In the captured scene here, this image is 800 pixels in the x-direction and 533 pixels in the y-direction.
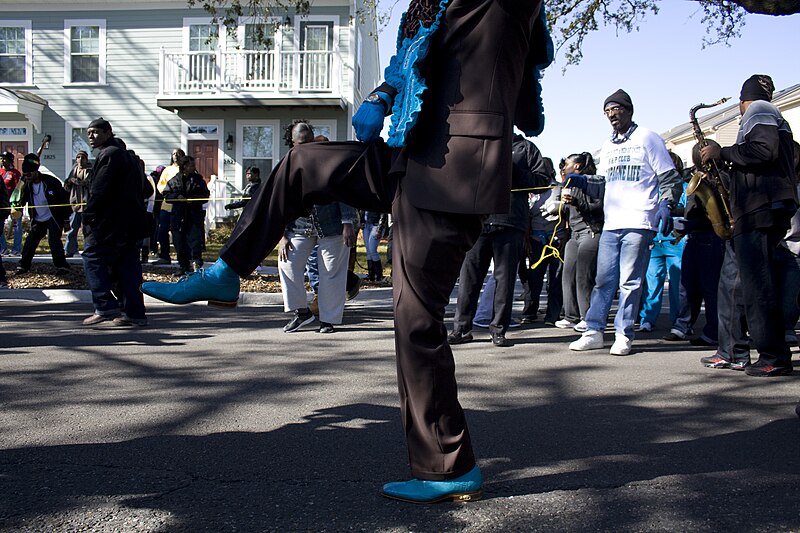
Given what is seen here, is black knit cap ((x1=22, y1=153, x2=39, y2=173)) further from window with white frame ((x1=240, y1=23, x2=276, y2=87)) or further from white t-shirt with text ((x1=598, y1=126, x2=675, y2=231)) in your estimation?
window with white frame ((x1=240, y1=23, x2=276, y2=87))

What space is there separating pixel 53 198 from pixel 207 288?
1136 centimetres

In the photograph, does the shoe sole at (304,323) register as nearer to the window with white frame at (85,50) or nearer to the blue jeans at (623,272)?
the blue jeans at (623,272)

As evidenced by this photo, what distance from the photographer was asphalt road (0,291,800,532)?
300cm

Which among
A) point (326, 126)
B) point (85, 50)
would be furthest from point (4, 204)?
point (85, 50)

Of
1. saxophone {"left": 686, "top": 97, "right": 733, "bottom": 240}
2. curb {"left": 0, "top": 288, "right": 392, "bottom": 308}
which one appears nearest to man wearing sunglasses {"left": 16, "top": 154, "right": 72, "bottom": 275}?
curb {"left": 0, "top": 288, "right": 392, "bottom": 308}

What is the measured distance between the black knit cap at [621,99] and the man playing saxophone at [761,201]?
1.33m

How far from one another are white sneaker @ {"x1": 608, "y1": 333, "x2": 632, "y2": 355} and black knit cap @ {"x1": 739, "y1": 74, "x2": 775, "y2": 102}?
2.29 m

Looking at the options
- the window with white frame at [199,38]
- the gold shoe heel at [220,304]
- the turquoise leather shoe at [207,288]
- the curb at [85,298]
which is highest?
the window with white frame at [199,38]

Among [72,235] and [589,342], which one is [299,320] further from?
[72,235]

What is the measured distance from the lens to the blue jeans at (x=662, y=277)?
9.29 m

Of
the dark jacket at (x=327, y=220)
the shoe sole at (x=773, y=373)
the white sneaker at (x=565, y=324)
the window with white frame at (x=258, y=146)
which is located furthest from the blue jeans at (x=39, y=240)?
the window with white frame at (x=258, y=146)

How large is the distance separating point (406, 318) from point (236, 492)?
95cm

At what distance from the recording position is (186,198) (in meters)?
14.2

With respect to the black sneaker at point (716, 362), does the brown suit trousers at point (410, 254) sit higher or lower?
higher
